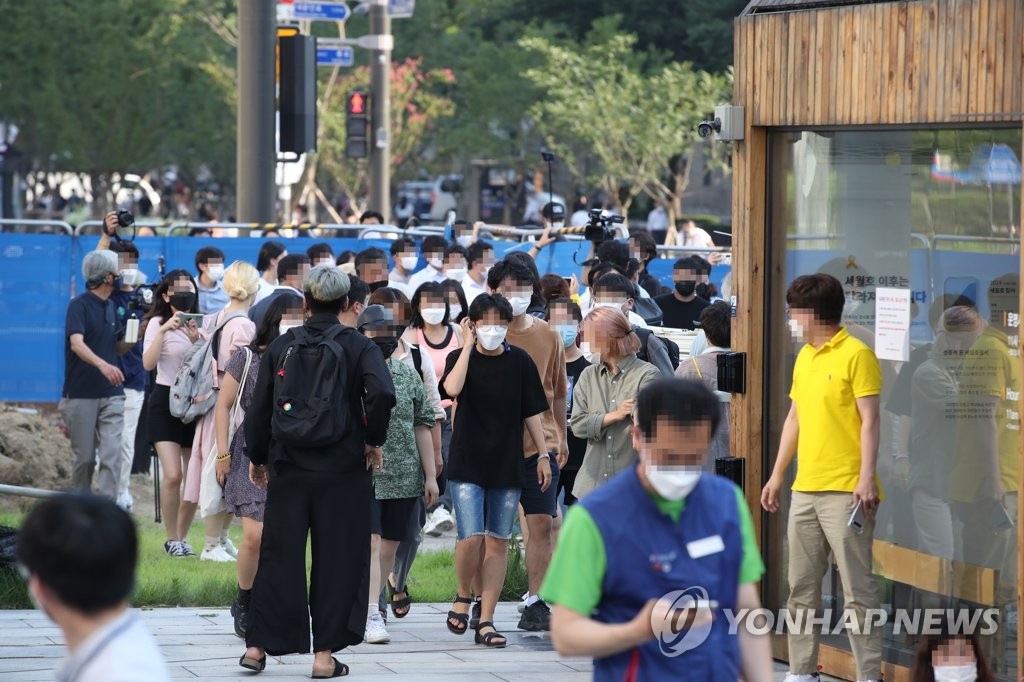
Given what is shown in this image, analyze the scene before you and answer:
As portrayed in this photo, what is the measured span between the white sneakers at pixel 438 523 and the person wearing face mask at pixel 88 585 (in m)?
8.78

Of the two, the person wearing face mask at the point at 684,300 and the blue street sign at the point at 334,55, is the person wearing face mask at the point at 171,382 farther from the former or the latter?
the blue street sign at the point at 334,55

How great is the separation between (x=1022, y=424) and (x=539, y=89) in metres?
32.7

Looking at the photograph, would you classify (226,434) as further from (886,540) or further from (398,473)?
(886,540)

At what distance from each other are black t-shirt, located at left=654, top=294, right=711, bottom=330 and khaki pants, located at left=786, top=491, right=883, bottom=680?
18.3 feet

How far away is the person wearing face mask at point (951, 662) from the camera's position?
603cm

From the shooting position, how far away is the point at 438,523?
39.5 feet

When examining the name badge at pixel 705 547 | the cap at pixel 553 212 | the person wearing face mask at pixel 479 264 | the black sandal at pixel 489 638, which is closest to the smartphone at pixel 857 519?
the black sandal at pixel 489 638

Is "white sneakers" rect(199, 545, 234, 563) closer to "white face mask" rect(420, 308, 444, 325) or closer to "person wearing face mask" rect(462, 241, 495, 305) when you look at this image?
"white face mask" rect(420, 308, 444, 325)

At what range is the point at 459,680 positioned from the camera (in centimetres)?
755

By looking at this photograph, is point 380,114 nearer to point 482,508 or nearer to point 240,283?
point 240,283

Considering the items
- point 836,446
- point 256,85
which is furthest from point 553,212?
point 836,446

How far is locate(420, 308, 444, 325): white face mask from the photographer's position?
9.81 meters

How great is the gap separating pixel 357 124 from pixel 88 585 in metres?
20.4

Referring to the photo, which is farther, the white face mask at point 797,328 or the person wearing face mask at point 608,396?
the person wearing face mask at point 608,396
